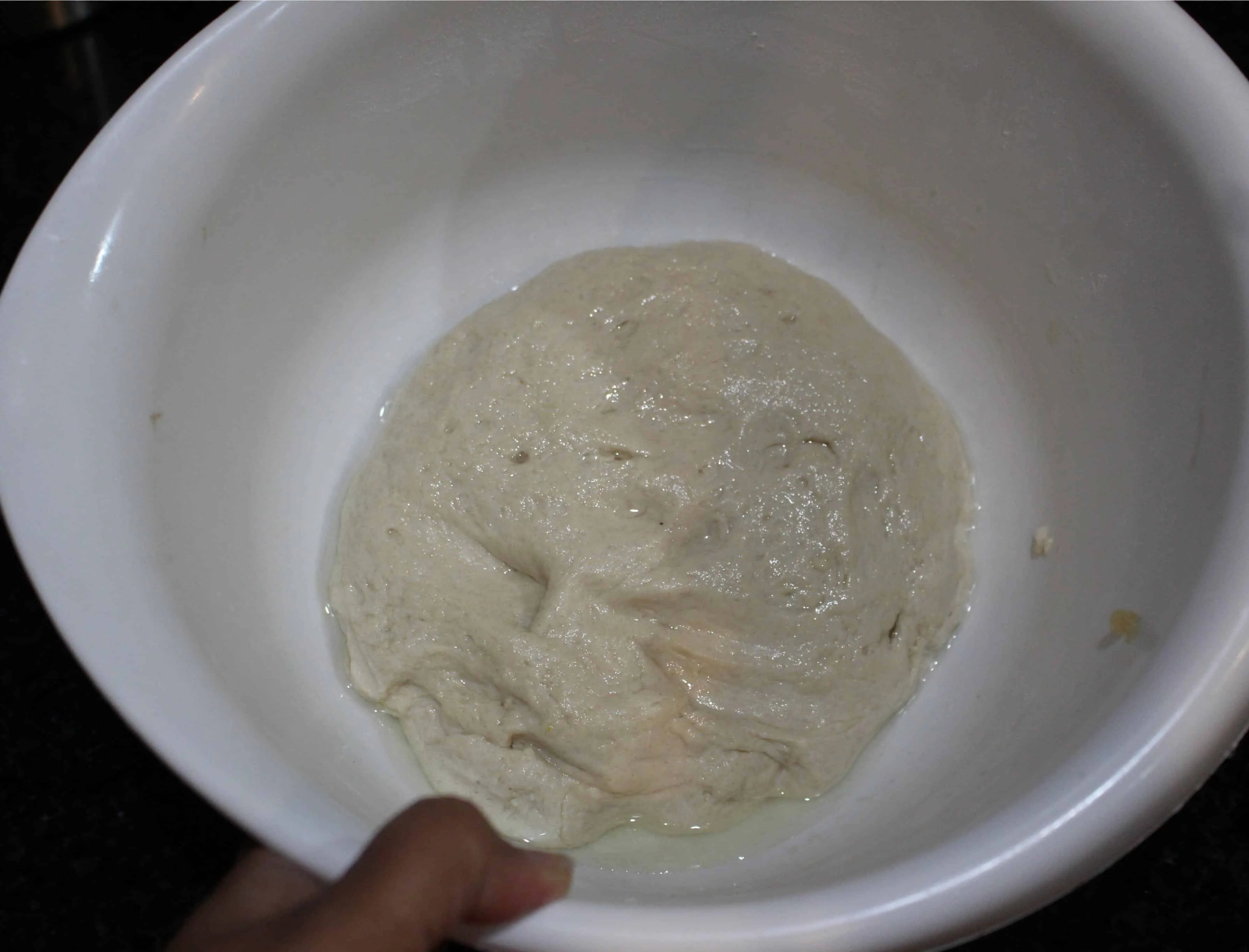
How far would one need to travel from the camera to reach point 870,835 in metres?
0.78

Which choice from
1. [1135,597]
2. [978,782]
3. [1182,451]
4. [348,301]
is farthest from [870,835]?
[348,301]

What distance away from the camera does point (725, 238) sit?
116cm

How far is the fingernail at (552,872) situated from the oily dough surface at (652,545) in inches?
9.5

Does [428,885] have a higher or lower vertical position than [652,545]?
higher

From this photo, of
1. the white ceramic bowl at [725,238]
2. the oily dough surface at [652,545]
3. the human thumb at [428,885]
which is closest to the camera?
the human thumb at [428,885]

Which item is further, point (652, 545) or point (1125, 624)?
point (652, 545)

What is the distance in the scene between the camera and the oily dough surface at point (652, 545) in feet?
2.89

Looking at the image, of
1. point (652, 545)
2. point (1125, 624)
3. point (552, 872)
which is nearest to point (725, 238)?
point (652, 545)

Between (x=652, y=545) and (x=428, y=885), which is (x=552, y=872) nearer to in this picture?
(x=428, y=885)

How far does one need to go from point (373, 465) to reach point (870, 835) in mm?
569

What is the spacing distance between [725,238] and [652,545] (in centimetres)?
41

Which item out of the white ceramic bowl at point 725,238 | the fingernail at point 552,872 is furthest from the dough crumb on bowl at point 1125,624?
the fingernail at point 552,872

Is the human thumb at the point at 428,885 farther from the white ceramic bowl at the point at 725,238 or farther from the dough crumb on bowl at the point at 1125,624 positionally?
the dough crumb on bowl at the point at 1125,624

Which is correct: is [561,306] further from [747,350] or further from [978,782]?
[978,782]
